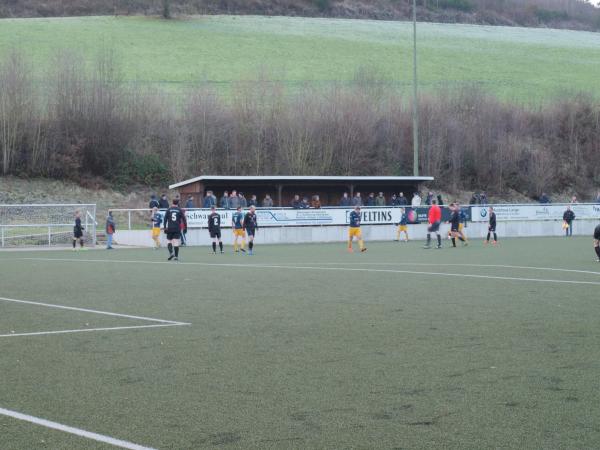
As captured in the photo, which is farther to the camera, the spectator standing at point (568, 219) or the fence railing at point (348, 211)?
the spectator standing at point (568, 219)

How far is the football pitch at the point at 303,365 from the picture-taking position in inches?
248

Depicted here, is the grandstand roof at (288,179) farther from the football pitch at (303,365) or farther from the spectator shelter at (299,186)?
the football pitch at (303,365)

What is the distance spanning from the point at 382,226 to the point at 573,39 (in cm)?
6872

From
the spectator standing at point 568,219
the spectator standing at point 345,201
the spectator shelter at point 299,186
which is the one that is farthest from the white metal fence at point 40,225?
the spectator standing at point 568,219

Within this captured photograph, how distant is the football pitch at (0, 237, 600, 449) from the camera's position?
→ 20.7ft

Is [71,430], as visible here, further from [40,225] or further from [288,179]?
[288,179]

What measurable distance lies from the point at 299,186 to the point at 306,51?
120 ft

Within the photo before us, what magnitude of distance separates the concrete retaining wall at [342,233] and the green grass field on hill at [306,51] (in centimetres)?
2681

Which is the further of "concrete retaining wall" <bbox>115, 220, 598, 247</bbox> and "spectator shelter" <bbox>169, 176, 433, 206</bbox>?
"spectator shelter" <bbox>169, 176, 433, 206</bbox>

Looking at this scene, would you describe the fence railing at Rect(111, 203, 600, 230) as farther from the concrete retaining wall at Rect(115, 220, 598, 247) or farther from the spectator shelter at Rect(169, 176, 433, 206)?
the spectator shelter at Rect(169, 176, 433, 206)

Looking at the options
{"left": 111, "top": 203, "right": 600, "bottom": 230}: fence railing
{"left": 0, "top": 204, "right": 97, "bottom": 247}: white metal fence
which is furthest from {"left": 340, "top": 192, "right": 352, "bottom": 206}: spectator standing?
{"left": 0, "top": 204, "right": 97, "bottom": 247}: white metal fence

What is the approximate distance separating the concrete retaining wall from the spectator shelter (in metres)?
3.86

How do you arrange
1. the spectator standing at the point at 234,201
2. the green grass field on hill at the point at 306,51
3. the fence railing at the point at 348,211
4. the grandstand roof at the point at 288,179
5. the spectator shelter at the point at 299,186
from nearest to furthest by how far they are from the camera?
the fence railing at the point at 348,211 → the spectator standing at the point at 234,201 → the grandstand roof at the point at 288,179 → the spectator shelter at the point at 299,186 → the green grass field on hill at the point at 306,51

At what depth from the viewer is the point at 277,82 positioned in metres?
64.8
